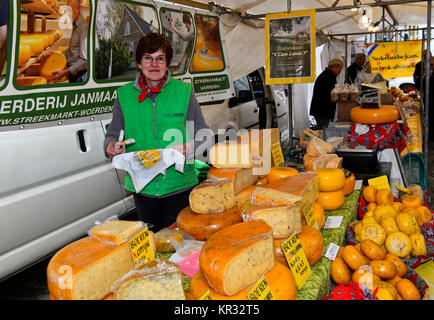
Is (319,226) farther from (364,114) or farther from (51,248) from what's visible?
(51,248)

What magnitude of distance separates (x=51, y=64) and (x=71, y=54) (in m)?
0.21

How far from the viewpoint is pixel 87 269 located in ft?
3.63

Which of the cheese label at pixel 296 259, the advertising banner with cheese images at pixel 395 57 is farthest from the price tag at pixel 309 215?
the advertising banner with cheese images at pixel 395 57

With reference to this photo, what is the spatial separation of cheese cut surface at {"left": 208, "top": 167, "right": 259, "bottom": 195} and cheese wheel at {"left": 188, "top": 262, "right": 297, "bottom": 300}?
540 mm

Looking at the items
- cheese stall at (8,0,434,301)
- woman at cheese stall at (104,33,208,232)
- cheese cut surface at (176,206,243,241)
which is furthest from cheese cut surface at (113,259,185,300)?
woman at cheese stall at (104,33,208,232)

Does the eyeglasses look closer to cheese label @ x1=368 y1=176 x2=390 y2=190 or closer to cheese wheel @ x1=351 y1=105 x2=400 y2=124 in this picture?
cheese label @ x1=368 y1=176 x2=390 y2=190

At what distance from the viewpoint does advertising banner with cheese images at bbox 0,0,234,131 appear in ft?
8.56

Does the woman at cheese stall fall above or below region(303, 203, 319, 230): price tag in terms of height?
above

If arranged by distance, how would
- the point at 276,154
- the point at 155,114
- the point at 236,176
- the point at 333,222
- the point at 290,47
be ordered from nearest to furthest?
the point at 236,176, the point at 333,222, the point at 155,114, the point at 276,154, the point at 290,47

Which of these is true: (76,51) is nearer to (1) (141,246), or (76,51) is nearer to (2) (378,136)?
(1) (141,246)

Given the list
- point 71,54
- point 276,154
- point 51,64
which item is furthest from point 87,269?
point 71,54

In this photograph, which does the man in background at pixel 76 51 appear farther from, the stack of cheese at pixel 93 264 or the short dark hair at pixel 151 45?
the stack of cheese at pixel 93 264
